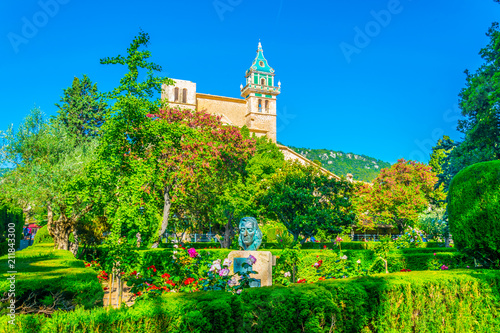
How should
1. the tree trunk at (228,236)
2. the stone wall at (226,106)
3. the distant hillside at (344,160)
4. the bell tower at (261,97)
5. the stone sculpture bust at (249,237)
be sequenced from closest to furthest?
the stone sculpture bust at (249,237)
the tree trunk at (228,236)
the bell tower at (261,97)
the stone wall at (226,106)
the distant hillside at (344,160)

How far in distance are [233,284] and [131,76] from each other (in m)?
8.72

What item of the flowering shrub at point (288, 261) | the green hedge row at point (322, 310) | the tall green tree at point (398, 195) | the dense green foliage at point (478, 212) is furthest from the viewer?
the tall green tree at point (398, 195)

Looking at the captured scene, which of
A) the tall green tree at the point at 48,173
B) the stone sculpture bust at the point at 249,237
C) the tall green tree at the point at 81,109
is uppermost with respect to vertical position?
the tall green tree at the point at 81,109

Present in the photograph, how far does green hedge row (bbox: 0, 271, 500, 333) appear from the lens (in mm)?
3380

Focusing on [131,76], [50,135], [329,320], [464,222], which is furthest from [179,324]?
[50,135]

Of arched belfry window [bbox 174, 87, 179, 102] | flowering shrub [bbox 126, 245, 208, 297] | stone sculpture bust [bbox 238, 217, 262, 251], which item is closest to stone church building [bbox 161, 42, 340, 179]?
arched belfry window [bbox 174, 87, 179, 102]

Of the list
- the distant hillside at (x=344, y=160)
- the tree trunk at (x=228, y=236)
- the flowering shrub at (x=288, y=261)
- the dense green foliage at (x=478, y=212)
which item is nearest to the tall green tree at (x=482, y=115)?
the dense green foliage at (x=478, y=212)

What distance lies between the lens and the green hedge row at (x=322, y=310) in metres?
3.38

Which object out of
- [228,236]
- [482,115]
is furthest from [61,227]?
[482,115]

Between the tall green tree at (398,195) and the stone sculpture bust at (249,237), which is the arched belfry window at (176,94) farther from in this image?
the stone sculpture bust at (249,237)

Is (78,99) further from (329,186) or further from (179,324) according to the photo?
(179,324)

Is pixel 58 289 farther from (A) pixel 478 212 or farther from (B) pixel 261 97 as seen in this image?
(B) pixel 261 97

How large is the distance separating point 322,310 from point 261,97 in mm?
53265

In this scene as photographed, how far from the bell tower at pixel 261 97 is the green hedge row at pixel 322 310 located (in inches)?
1897
